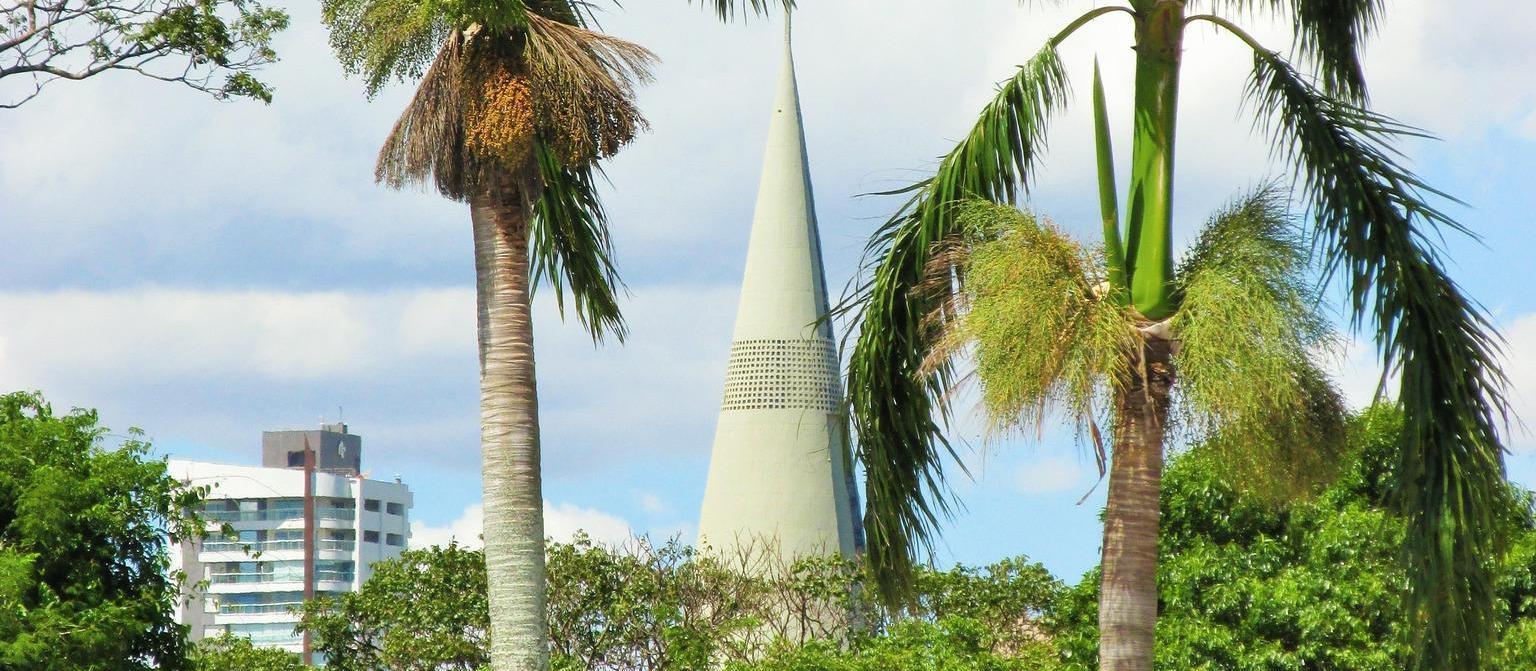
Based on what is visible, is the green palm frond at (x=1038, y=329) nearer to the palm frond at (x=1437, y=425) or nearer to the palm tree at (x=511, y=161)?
the palm frond at (x=1437, y=425)

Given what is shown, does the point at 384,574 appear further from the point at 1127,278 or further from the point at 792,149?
the point at 1127,278

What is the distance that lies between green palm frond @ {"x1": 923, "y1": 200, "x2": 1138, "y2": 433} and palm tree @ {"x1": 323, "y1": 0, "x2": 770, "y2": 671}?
382 cm

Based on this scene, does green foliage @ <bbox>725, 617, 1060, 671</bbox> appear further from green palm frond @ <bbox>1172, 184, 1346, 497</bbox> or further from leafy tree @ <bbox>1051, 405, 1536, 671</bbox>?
green palm frond @ <bbox>1172, 184, 1346, 497</bbox>

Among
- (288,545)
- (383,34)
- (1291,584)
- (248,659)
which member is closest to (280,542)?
(288,545)

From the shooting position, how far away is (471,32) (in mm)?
13352

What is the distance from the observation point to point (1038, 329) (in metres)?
9.95

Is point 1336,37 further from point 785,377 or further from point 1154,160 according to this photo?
point 785,377

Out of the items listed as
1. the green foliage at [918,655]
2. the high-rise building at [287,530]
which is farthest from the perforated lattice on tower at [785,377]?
the high-rise building at [287,530]

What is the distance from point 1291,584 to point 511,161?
1494cm

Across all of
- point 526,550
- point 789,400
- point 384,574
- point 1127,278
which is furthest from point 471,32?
point 789,400

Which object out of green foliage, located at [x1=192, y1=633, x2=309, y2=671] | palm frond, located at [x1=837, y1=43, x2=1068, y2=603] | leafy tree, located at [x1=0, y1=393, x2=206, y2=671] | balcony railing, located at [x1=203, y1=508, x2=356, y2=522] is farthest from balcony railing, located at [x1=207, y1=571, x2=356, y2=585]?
palm frond, located at [x1=837, y1=43, x2=1068, y2=603]

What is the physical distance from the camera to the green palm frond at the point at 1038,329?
9.94 meters

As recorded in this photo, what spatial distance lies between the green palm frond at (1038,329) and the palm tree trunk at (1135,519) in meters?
0.17

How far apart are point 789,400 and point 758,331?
2431 millimetres
